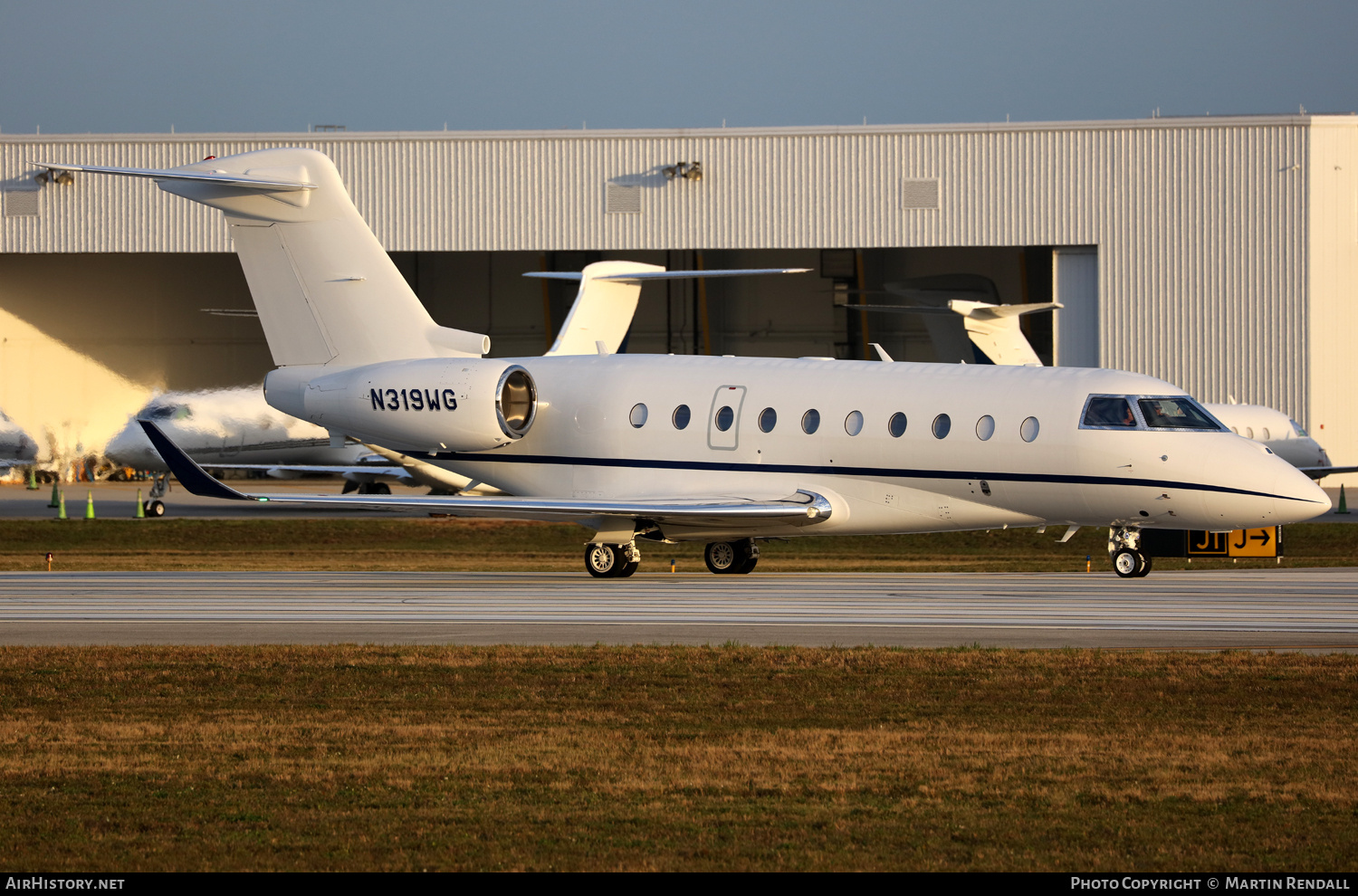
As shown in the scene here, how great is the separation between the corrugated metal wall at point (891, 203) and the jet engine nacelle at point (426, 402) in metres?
26.1

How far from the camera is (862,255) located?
5991 centimetres

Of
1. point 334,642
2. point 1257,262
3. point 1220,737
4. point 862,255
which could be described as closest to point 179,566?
point 334,642

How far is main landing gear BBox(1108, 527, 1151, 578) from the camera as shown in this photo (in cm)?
2083

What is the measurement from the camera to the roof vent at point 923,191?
48.0m

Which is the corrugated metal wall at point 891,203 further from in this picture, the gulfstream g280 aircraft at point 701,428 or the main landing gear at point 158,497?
the gulfstream g280 aircraft at point 701,428

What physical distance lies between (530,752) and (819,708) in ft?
7.69

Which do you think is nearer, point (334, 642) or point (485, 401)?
point (334, 642)

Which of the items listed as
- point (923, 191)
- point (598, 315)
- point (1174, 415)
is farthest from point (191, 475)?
point (923, 191)

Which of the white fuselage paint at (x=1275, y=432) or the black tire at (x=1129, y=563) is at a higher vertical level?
the white fuselage paint at (x=1275, y=432)

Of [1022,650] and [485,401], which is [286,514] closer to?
[485,401]

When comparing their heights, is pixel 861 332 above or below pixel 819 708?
above

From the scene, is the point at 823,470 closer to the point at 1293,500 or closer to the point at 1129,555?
the point at 1129,555

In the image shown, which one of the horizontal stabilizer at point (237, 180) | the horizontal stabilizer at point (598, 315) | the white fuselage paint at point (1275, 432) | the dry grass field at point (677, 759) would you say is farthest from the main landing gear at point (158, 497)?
the dry grass field at point (677, 759)

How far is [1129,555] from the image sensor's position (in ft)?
68.4
